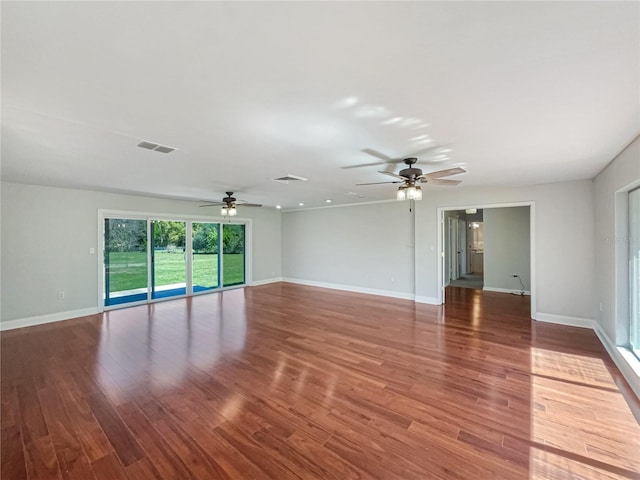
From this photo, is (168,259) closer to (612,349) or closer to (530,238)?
(530,238)

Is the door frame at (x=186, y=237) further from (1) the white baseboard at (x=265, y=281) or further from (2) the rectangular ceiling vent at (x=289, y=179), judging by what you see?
(2) the rectangular ceiling vent at (x=289, y=179)

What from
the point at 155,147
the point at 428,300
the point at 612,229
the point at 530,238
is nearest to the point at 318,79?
the point at 155,147

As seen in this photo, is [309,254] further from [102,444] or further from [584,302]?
[102,444]

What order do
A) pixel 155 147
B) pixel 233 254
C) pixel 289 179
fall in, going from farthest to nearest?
pixel 233 254 → pixel 289 179 → pixel 155 147

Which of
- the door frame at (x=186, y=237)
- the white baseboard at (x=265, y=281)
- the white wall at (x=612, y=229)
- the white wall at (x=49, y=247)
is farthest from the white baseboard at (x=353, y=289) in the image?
the white wall at (x=49, y=247)

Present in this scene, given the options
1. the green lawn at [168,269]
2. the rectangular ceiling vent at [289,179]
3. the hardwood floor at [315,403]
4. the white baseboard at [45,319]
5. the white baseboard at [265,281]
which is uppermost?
the rectangular ceiling vent at [289,179]

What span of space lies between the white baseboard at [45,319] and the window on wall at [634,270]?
29.5 ft

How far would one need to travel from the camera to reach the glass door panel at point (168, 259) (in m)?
6.91

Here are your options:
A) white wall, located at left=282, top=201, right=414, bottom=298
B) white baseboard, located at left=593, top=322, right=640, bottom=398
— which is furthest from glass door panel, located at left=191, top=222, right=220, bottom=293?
white baseboard, located at left=593, top=322, right=640, bottom=398

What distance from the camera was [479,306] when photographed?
20.4 feet

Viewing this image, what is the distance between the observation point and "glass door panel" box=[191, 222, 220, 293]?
7711 mm

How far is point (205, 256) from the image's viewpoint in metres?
7.99

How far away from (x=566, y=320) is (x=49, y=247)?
9.71 metres

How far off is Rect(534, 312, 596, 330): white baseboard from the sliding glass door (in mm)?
7630
